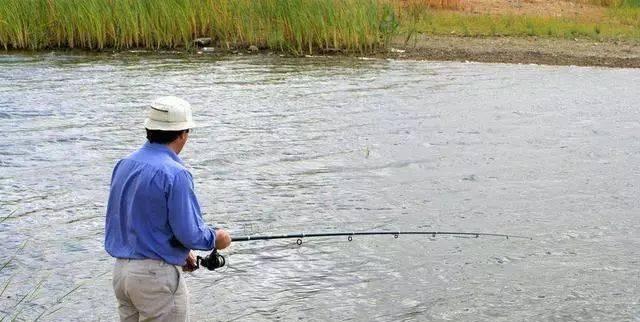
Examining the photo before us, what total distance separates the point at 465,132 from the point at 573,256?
4.80 meters

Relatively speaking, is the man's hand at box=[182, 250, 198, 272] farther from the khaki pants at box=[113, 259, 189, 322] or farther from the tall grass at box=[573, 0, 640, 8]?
the tall grass at box=[573, 0, 640, 8]

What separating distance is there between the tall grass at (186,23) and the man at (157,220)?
14401 mm

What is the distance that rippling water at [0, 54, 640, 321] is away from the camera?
6.61 meters

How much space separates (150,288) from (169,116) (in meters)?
0.75

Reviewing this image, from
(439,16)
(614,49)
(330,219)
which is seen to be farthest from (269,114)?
(439,16)

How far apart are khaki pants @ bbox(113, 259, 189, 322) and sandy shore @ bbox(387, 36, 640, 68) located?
15.0 metres

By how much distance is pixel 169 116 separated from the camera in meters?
4.42

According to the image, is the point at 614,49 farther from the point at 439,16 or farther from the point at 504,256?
the point at 504,256

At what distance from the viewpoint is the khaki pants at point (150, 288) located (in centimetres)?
444

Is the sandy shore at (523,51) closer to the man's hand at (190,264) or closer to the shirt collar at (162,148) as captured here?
the man's hand at (190,264)

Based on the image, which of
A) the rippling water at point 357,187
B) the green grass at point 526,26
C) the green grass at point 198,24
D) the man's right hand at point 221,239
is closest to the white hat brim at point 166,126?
the man's right hand at point 221,239

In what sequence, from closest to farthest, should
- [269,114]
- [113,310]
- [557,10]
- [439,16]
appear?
[113,310] → [269,114] → [439,16] → [557,10]

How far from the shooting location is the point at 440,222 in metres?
8.27

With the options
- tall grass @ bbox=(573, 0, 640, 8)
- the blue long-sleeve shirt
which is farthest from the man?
tall grass @ bbox=(573, 0, 640, 8)
